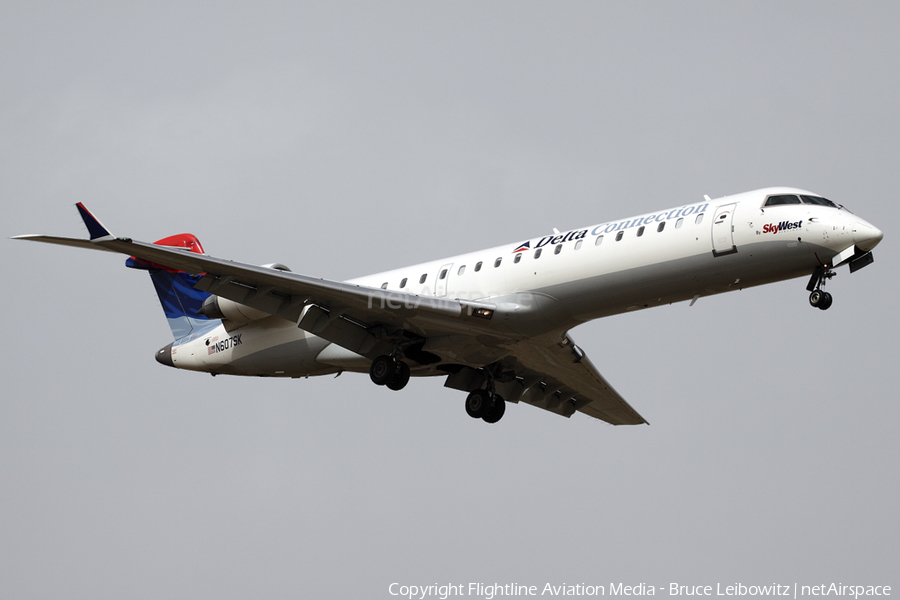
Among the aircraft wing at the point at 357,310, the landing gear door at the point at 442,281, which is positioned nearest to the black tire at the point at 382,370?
the aircraft wing at the point at 357,310

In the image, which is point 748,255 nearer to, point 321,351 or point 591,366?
point 591,366

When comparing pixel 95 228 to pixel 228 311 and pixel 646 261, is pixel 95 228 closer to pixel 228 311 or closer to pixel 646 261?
pixel 228 311

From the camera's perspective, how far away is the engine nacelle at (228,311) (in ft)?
80.2

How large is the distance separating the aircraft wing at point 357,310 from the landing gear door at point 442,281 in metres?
0.83

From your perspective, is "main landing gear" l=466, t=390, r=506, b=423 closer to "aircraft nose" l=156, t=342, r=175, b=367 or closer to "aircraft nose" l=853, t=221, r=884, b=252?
"aircraft nose" l=156, t=342, r=175, b=367

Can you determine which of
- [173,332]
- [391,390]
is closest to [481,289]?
[391,390]

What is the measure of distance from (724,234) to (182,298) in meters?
15.0

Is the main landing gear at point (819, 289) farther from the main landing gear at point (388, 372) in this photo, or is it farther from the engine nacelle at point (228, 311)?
the engine nacelle at point (228, 311)

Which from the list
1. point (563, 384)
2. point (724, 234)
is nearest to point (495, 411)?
point (563, 384)

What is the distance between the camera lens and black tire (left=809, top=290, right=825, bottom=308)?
1977 cm

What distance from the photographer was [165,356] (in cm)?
2777

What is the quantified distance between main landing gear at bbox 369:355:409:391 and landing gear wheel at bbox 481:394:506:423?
3.20 metres

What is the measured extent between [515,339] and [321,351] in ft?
16.3

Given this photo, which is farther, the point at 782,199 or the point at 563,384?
the point at 563,384
